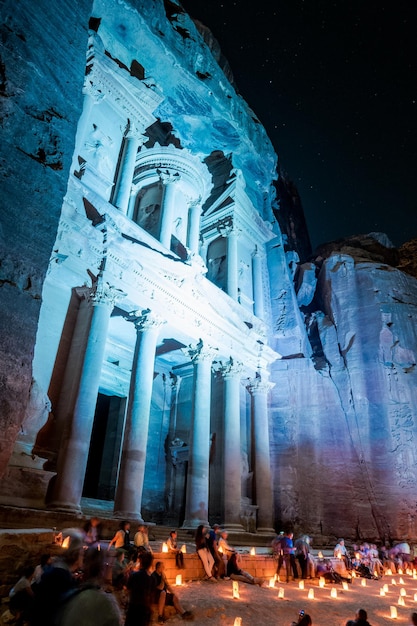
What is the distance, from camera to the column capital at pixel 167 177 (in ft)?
68.6

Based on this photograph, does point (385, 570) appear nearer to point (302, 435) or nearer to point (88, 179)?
point (302, 435)

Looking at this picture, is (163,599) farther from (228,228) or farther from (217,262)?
(228,228)

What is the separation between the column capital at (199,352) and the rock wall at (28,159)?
496 inches

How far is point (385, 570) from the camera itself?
14.3 metres

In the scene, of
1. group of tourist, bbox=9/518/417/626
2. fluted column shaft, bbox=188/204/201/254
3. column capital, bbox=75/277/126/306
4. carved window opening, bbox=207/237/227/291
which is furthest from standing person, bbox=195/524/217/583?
carved window opening, bbox=207/237/227/291

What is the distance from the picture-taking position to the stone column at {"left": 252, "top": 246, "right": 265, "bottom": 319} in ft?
77.1

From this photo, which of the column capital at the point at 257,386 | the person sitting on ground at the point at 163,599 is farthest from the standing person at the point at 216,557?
the column capital at the point at 257,386

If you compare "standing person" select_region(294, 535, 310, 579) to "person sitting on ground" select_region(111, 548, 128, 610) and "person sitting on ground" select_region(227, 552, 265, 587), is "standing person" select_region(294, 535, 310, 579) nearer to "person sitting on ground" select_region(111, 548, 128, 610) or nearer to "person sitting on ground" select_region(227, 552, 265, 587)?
"person sitting on ground" select_region(227, 552, 265, 587)

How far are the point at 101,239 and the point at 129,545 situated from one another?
9825mm

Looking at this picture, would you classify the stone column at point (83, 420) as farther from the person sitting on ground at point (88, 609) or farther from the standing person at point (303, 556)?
the person sitting on ground at point (88, 609)

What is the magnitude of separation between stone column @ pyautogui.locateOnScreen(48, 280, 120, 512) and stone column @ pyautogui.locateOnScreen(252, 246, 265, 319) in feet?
36.1

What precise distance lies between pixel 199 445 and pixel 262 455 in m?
4.62

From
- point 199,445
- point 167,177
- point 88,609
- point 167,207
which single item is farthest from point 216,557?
point 167,177

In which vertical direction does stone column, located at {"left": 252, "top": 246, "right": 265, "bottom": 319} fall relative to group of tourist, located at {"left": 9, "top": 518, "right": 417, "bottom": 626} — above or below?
above
